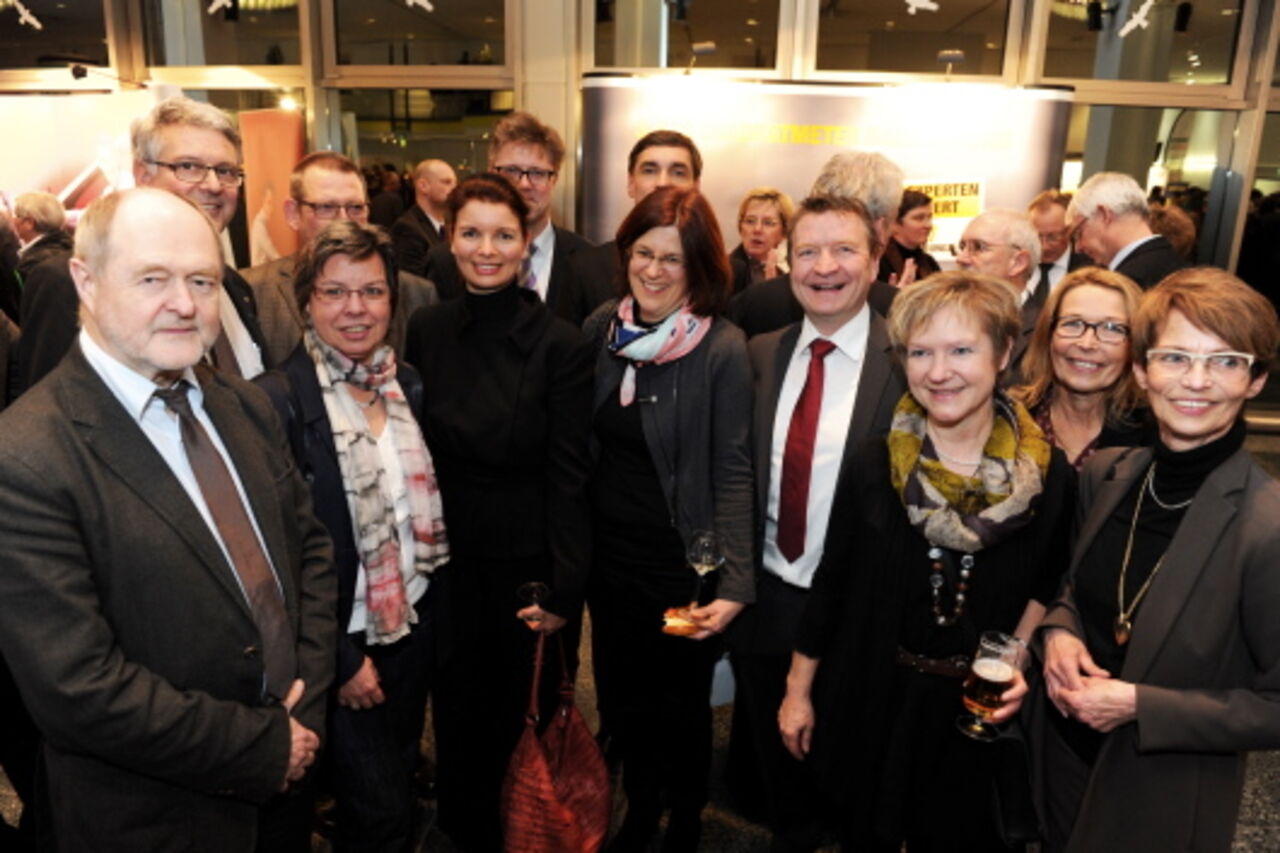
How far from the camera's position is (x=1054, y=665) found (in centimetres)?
177

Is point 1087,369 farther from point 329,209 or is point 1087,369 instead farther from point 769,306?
point 329,209

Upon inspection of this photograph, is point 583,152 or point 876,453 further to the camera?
point 583,152

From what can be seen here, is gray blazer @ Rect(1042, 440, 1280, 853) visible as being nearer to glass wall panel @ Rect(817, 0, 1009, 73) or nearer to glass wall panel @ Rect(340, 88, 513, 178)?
glass wall panel @ Rect(817, 0, 1009, 73)

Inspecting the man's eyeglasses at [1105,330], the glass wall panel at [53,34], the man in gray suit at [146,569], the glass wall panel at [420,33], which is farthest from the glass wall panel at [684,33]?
the man in gray suit at [146,569]

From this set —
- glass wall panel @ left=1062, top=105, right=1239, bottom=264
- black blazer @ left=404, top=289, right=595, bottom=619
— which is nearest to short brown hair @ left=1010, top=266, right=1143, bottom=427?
black blazer @ left=404, top=289, right=595, bottom=619

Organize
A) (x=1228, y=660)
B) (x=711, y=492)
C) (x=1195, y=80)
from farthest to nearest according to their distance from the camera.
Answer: (x=1195, y=80) < (x=711, y=492) < (x=1228, y=660)

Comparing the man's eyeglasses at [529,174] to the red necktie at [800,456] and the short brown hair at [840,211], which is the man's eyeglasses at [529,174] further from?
the red necktie at [800,456]

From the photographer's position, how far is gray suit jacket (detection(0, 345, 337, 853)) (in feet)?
4.26

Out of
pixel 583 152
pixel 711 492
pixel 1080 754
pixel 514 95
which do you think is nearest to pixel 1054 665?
pixel 1080 754

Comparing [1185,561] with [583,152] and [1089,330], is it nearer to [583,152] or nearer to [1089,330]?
[1089,330]

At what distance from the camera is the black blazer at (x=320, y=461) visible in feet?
6.45

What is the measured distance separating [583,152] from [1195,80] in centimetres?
496

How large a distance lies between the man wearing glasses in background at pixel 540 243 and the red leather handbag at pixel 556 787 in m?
1.48

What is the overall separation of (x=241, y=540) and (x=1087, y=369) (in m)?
2.06
